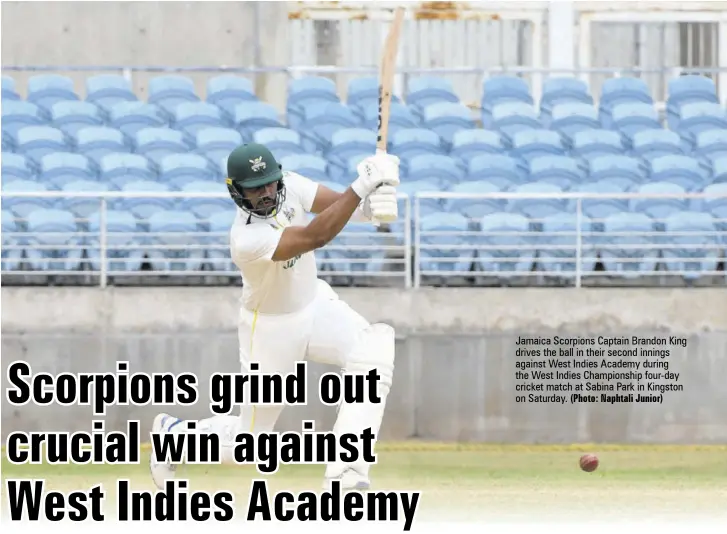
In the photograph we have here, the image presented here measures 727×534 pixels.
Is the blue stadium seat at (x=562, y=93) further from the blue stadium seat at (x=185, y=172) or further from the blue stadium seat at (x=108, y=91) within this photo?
the blue stadium seat at (x=108, y=91)

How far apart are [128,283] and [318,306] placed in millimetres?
4854

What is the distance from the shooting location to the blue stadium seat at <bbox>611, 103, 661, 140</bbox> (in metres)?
15.8

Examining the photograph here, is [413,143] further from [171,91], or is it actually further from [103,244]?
[103,244]

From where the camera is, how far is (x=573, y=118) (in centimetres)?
1573

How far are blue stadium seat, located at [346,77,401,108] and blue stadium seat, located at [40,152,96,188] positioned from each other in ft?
9.16

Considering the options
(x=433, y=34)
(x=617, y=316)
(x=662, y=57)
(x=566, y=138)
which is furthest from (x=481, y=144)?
(x=662, y=57)

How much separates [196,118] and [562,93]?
11.9ft

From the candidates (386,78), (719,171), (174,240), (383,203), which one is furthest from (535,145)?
(383,203)

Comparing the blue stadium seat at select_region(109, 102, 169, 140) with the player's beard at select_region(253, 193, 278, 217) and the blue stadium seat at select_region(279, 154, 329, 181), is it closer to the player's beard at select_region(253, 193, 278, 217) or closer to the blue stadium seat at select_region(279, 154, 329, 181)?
the blue stadium seat at select_region(279, 154, 329, 181)

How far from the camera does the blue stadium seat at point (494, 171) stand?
571 inches

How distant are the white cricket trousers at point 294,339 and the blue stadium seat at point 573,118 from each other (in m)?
7.09

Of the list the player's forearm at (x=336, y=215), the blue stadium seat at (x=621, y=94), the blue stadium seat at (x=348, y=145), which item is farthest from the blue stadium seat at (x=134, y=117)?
the player's forearm at (x=336, y=215)

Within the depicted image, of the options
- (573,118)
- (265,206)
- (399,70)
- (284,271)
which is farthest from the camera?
(573,118)

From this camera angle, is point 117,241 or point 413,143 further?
point 413,143
